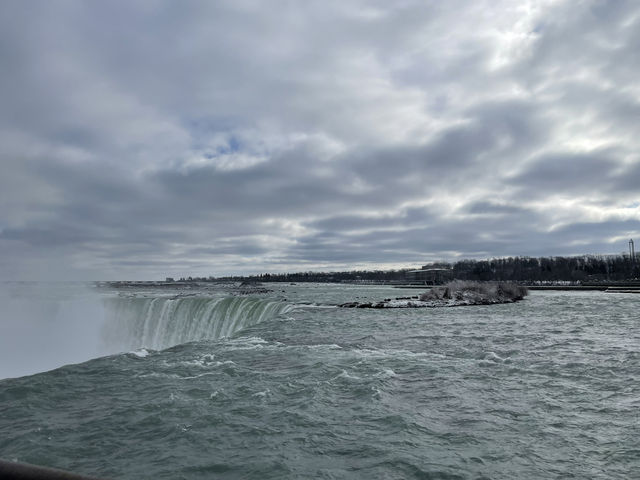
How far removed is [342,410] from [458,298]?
55.3 metres

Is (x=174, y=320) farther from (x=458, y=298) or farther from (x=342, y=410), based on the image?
(x=458, y=298)

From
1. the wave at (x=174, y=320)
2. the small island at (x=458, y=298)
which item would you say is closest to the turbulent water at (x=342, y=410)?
the wave at (x=174, y=320)

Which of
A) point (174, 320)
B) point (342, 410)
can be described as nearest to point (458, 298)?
point (174, 320)

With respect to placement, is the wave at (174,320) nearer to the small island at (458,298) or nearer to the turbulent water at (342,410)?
the turbulent water at (342,410)

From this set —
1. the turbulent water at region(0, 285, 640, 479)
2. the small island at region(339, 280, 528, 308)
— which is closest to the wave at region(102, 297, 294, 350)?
the turbulent water at region(0, 285, 640, 479)

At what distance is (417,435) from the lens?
1024 centimetres

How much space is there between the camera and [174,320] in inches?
1396

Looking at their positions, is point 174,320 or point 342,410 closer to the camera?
point 342,410

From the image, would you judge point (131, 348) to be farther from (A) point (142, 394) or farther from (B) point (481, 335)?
(B) point (481, 335)

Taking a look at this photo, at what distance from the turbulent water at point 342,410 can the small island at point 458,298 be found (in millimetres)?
30582

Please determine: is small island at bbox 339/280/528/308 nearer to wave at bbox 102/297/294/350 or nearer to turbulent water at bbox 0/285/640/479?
wave at bbox 102/297/294/350

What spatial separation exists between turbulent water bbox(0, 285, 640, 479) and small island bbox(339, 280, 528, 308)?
30.6m

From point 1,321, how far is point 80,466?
36578 millimetres

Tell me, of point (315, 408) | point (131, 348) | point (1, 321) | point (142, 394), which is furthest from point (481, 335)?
point (1, 321)
